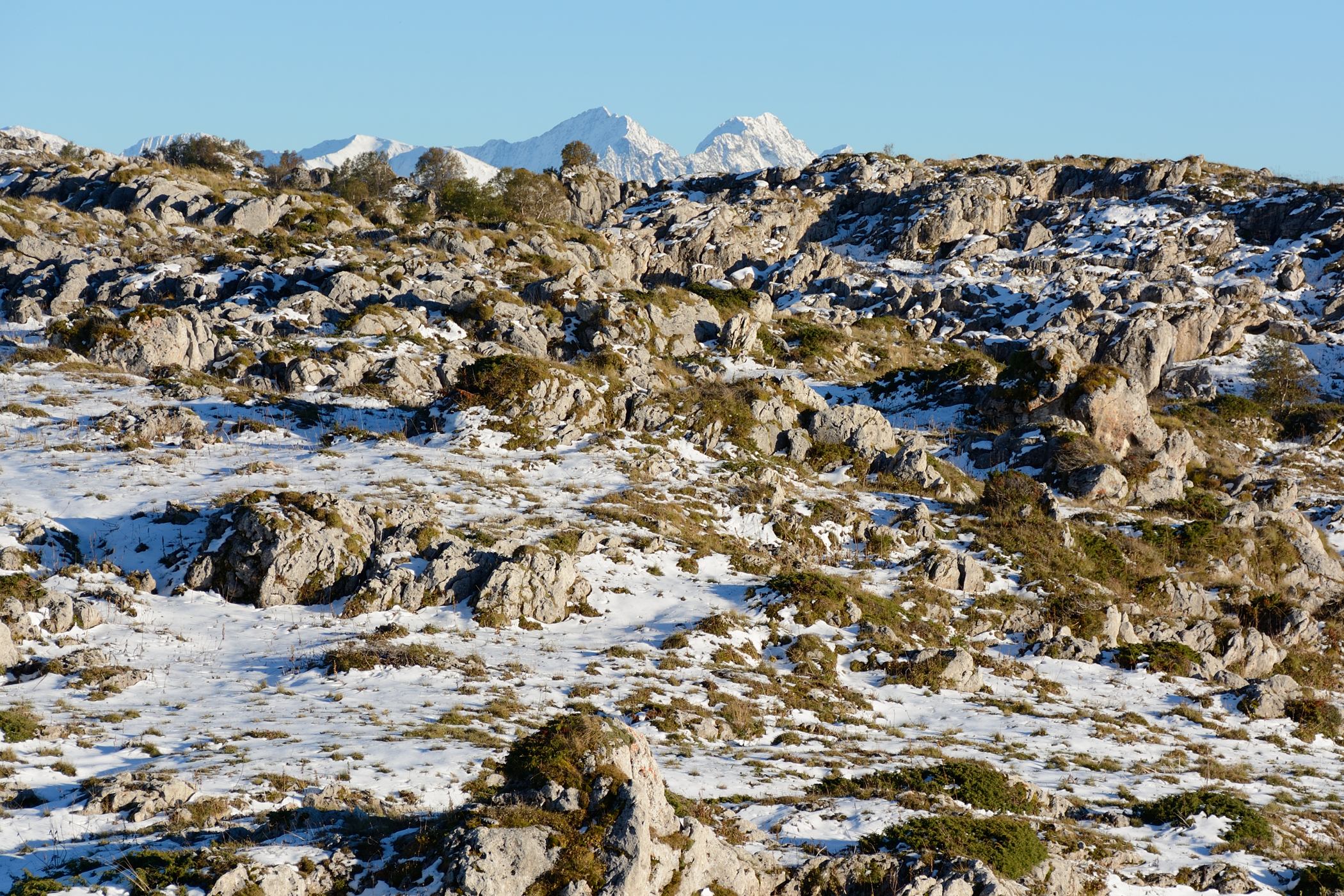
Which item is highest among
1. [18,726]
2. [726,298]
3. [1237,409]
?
[726,298]

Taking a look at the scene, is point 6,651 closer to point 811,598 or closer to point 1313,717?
point 811,598

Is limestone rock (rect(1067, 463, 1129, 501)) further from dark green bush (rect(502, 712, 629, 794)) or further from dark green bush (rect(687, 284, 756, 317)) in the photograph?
dark green bush (rect(502, 712, 629, 794))

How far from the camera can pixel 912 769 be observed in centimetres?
1873

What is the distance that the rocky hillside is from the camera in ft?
46.3

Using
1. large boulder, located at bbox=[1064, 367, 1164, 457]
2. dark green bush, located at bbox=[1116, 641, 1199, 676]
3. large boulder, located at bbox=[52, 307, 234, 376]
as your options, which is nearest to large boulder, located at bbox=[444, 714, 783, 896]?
A: dark green bush, located at bbox=[1116, 641, 1199, 676]

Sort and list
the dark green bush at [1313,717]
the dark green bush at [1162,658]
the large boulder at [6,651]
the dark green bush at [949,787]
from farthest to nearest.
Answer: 1. the dark green bush at [1162,658]
2. the dark green bush at [1313,717]
3. the large boulder at [6,651]
4. the dark green bush at [949,787]

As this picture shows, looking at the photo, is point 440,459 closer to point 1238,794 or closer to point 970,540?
point 970,540

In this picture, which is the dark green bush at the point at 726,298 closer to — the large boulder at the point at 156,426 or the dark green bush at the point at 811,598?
the dark green bush at the point at 811,598

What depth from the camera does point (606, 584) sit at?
2912 centimetres

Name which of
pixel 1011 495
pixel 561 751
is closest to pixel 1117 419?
pixel 1011 495

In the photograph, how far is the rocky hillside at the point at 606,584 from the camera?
555 inches

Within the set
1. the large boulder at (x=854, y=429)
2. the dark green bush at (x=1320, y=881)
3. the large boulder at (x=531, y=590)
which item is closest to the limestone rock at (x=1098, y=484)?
the large boulder at (x=854, y=429)

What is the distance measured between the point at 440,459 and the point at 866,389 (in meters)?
34.1

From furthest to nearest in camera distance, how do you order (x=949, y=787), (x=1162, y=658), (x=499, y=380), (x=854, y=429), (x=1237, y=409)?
(x=1237, y=409), (x=854, y=429), (x=499, y=380), (x=1162, y=658), (x=949, y=787)
